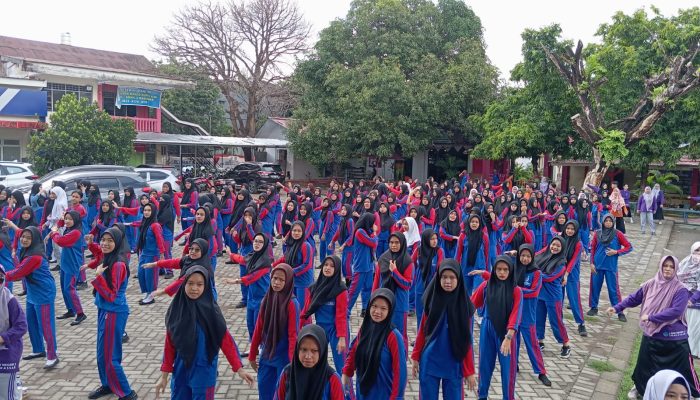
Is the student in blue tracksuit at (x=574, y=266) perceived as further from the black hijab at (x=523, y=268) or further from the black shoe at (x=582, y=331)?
the black hijab at (x=523, y=268)

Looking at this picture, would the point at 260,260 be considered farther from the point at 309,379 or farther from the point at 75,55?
the point at 75,55

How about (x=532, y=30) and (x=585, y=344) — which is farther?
(x=532, y=30)

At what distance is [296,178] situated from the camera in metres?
29.0

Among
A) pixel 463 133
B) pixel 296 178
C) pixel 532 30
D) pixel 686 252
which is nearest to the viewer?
pixel 686 252

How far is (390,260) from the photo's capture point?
228 inches

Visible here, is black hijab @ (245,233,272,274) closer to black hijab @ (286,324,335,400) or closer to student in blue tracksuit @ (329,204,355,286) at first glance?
student in blue tracksuit @ (329,204,355,286)

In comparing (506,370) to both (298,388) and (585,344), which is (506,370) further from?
(585,344)

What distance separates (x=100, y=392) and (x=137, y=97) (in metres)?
21.5

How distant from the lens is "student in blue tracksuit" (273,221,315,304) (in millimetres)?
6277

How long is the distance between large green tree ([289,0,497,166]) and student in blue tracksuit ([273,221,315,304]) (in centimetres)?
1542

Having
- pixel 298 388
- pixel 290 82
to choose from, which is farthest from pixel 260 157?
pixel 298 388

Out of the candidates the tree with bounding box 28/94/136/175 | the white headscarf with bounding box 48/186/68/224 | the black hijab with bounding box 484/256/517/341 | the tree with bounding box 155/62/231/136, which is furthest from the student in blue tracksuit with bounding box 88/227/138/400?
the tree with bounding box 155/62/231/136

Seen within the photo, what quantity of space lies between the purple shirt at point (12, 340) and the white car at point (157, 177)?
43.2ft

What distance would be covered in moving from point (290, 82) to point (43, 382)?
2658 centimetres
